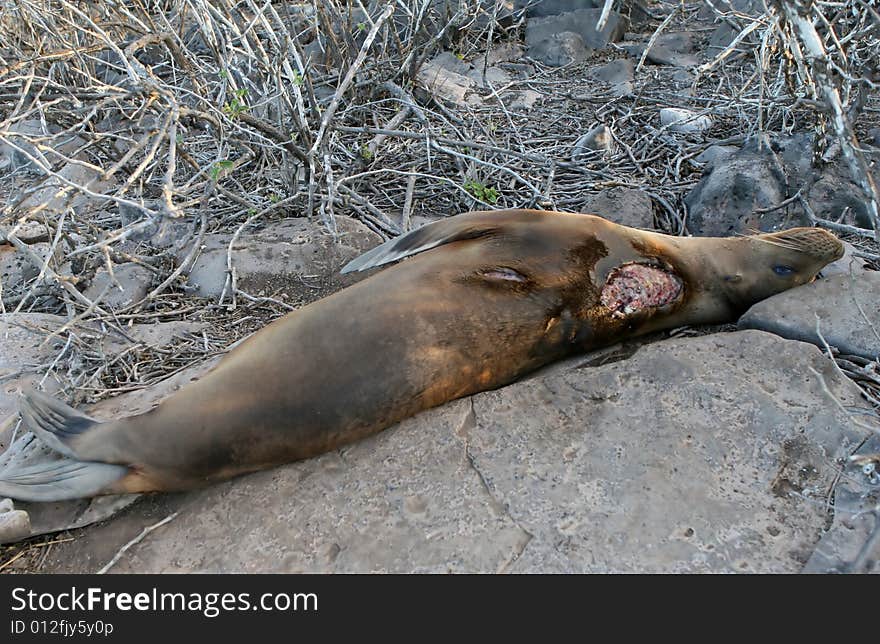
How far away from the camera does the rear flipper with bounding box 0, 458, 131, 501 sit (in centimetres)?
252

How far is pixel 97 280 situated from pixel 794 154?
12.4 feet

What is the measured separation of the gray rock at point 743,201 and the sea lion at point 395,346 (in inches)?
30.3

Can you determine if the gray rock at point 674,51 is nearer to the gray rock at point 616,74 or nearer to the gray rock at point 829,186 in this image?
the gray rock at point 616,74

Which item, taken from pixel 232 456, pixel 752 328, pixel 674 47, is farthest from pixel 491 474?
pixel 674 47

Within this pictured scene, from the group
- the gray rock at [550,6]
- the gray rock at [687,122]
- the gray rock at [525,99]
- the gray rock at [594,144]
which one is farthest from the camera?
the gray rock at [550,6]

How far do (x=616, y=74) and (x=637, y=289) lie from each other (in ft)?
11.5

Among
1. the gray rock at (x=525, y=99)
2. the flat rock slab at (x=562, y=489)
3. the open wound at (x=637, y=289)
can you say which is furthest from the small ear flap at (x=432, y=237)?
the gray rock at (x=525, y=99)

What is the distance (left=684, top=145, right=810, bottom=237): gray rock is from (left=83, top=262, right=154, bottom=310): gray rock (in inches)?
112

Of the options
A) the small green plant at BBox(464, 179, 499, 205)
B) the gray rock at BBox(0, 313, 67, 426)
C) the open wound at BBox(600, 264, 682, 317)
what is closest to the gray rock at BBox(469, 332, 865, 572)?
the open wound at BBox(600, 264, 682, 317)

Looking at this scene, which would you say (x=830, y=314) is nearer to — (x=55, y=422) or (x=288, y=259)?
(x=288, y=259)

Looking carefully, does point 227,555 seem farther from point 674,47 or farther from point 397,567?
point 674,47

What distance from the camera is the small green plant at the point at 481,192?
3.99 meters

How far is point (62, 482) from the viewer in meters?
2.53

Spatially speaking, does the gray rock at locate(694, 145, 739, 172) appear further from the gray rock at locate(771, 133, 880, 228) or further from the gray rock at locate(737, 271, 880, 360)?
the gray rock at locate(737, 271, 880, 360)
